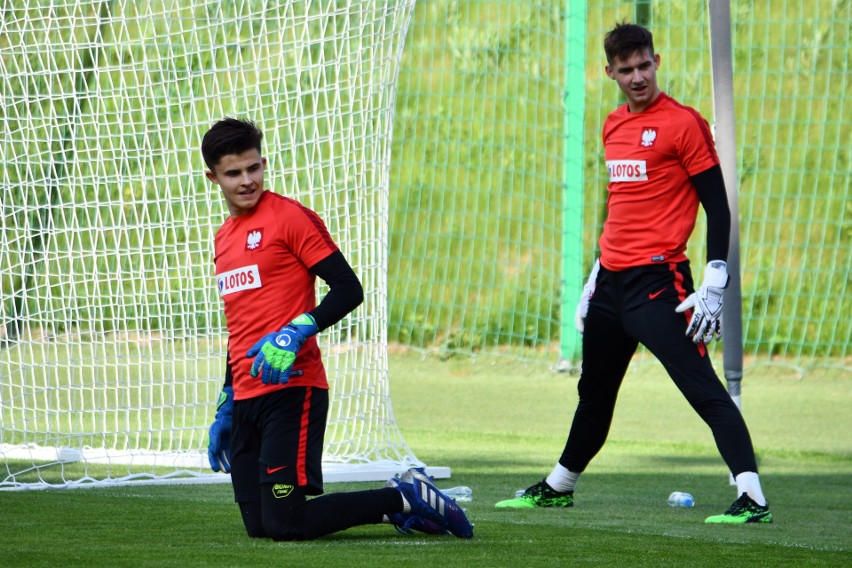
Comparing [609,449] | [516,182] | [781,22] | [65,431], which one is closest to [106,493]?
[65,431]

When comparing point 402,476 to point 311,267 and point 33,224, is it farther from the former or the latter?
point 33,224

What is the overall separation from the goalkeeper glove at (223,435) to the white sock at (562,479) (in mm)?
1454

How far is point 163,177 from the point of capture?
264 inches

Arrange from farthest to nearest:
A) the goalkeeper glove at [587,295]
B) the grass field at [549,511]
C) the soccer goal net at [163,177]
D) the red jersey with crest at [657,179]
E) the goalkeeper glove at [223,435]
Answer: the soccer goal net at [163,177]
the goalkeeper glove at [587,295]
the red jersey with crest at [657,179]
the goalkeeper glove at [223,435]
the grass field at [549,511]

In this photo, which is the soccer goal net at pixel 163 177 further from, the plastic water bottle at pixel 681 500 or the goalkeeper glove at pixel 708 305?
the goalkeeper glove at pixel 708 305

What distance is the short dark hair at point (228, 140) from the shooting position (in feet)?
14.6

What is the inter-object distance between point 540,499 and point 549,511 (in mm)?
159

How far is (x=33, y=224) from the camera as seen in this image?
7.45m

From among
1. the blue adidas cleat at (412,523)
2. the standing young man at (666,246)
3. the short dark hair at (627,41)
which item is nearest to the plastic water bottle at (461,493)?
the standing young man at (666,246)

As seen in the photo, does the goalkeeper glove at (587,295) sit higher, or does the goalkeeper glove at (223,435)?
the goalkeeper glove at (587,295)

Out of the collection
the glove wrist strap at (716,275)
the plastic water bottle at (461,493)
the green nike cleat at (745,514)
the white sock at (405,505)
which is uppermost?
the glove wrist strap at (716,275)

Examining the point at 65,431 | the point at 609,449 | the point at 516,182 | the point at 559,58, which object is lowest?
the point at 609,449

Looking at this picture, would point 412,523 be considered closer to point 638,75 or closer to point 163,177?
point 638,75

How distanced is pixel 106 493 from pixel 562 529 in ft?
6.70
